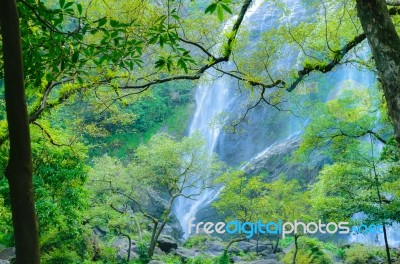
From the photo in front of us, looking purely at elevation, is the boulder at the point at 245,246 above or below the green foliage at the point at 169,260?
above

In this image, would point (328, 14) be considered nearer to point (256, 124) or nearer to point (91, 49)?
point (91, 49)

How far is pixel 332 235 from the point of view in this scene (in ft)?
69.7

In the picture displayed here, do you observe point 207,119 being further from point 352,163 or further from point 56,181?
point 56,181

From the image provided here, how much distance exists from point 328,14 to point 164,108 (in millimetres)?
24584

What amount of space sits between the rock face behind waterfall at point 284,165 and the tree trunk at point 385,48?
2074 centimetres

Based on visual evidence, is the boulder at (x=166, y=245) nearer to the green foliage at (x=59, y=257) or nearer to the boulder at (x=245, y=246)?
the boulder at (x=245, y=246)

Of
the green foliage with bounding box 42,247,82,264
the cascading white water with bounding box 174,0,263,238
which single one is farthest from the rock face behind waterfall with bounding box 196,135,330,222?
the green foliage with bounding box 42,247,82,264

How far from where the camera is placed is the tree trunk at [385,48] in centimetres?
Answer: 268

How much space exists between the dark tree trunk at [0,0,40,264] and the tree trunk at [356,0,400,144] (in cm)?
227

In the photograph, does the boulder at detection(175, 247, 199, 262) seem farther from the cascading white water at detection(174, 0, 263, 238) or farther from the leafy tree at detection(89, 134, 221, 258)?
the cascading white water at detection(174, 0, 263, 238)

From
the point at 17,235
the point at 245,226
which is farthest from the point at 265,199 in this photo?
the point at 17,235

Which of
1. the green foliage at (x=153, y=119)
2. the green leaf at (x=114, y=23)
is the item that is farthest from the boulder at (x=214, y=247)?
the green leaf at (x=114, y=23)

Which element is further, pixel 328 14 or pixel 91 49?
pixel 328 14

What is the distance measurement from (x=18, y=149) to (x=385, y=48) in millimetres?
2480
